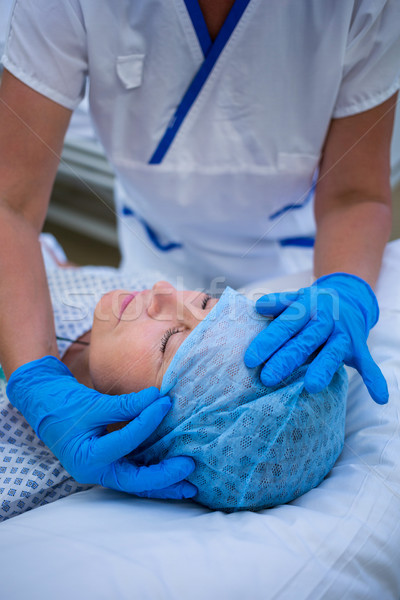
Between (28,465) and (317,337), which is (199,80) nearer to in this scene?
(317,337)

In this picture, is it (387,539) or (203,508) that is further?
(203,508)

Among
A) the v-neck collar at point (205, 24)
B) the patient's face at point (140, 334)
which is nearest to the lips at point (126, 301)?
the patient's face at point (140, 334)

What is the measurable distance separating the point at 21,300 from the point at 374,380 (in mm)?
753

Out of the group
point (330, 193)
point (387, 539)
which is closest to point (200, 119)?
point (330, 193)

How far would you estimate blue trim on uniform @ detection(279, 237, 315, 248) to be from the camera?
1.51 meters

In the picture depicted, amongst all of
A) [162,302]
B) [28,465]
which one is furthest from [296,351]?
[28,465]

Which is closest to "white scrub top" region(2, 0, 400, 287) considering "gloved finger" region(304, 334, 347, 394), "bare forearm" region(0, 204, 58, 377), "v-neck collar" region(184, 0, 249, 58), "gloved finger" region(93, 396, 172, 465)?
"v-neck collar" region(184, 0, 249, 58)

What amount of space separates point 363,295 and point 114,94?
0.74 m

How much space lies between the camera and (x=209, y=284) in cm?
162

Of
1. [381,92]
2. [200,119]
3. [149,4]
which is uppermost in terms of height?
[149,4]

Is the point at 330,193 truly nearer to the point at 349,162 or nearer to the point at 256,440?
the point at 349,162

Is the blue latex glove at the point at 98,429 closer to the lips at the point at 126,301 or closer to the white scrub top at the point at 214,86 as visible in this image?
the lips at the point at 126,301

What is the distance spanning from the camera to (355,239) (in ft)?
3.80

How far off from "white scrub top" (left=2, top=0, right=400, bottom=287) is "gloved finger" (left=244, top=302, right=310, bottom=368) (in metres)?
0.47
